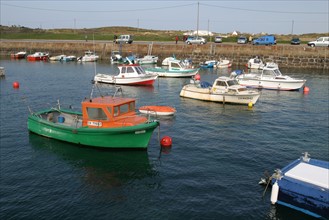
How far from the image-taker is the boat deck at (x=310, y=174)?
45.9ft

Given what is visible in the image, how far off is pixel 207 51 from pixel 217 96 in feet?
140

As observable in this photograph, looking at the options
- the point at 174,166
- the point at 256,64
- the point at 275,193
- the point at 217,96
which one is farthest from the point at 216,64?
the point at 275,193

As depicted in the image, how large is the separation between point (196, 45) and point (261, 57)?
15.3 m

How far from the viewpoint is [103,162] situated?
64.7 ft

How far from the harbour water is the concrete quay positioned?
3590 cm

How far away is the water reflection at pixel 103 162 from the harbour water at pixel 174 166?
55 millimetres

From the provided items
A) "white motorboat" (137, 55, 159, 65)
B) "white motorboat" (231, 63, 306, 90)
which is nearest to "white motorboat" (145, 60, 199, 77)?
"white motorboat" (231, 63, 306, 90)

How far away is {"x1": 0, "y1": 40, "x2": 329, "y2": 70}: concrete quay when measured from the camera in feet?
217

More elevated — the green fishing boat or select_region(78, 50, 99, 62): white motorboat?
select_region(78, 50, 99, 62): white motorboat

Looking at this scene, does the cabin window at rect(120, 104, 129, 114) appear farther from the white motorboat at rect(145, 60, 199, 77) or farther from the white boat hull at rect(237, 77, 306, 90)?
the white motorboat at rect(145, 60, 199, 77)

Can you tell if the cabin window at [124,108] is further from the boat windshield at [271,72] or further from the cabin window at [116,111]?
the boat windshield at [271,72]

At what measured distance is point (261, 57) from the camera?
69562mm

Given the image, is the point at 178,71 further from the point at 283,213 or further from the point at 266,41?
the point at 283,213

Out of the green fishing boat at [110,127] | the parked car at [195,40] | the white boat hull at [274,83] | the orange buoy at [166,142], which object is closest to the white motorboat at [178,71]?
the white boat hull at [274,83]
